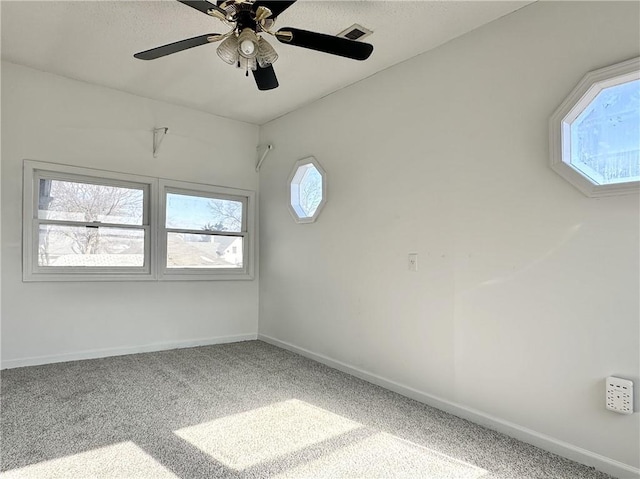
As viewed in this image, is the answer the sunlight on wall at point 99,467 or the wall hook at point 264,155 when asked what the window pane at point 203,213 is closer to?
the wall hook at point 264,155

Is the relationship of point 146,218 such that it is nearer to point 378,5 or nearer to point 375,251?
point 375,251

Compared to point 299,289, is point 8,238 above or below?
above

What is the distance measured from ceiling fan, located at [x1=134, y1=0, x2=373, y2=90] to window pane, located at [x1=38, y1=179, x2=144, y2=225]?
72.6 inches

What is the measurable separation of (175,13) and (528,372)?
118 inches

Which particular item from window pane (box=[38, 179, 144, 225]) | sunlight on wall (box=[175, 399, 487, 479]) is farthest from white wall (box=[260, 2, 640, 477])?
window pane (box=[38, 179, 144, 225])

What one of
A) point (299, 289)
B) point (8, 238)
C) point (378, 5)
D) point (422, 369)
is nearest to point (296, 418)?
point (422, 369)

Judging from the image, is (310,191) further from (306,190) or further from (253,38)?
(253,38)

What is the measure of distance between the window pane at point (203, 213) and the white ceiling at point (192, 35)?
3.40ft

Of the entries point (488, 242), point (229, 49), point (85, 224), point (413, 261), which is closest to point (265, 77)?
point (229, 49)

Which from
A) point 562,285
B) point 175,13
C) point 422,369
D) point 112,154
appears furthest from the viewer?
point 112,154

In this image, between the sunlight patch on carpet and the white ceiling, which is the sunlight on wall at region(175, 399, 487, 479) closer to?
the sunlight patch on carpet

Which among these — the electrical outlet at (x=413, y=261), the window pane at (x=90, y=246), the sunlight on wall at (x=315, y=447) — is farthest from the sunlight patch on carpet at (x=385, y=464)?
the window pane at (x=90, y=246)

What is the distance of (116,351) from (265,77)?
2863 mm

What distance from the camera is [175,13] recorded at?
2.46 meters
